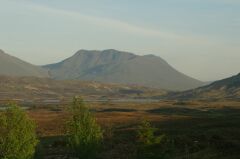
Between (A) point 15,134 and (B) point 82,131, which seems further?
(B) point 82,131

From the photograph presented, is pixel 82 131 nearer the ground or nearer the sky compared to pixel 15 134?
nearer the ground

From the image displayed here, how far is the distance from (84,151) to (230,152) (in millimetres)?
26059

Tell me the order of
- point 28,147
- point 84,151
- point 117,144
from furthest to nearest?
point 117,144 → point 84,151 → point 28,147

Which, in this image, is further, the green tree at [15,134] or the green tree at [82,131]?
the green tree at [82,131]

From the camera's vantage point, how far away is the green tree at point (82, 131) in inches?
2104

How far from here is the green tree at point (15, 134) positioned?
153ft

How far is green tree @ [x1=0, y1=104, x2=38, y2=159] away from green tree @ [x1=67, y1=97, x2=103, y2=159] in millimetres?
6565

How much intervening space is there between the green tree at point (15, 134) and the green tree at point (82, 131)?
6.56 m

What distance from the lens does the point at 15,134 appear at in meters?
47.2

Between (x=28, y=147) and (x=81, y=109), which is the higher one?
(x=81, y=109)

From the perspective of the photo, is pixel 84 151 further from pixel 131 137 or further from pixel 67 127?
pixel 131 137

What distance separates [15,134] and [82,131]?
29.1 feet

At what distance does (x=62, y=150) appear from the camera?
275 feet

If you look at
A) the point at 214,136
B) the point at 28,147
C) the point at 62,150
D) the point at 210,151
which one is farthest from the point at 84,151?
the point at 214,136
